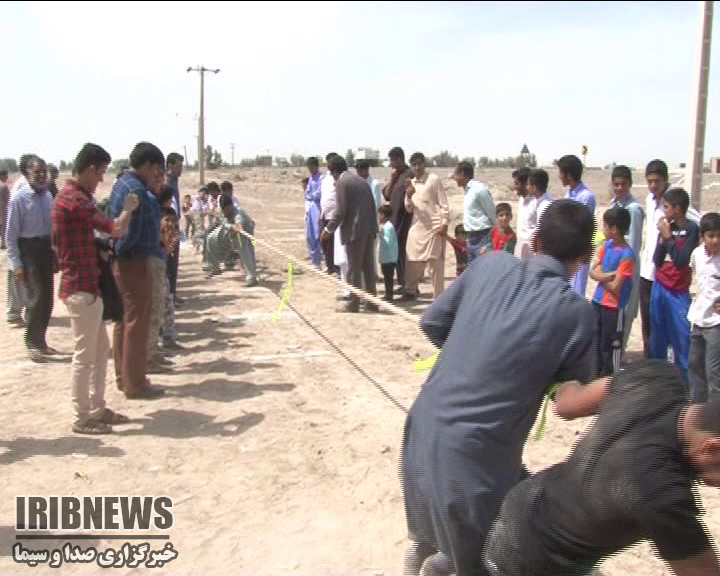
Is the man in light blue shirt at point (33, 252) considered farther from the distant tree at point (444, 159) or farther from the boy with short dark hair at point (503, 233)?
the distant tree at point (444, 159)

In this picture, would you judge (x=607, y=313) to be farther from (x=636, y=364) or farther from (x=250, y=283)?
(x=250, y=283)

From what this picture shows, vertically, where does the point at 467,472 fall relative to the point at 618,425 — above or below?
below

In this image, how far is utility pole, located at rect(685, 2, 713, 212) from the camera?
7684mm

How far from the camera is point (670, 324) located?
5.03 meters

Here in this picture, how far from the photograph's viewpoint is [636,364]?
1.71m

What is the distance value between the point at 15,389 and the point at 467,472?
4611 millimetres

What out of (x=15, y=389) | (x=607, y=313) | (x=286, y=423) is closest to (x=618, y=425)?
(x=286, y=423)

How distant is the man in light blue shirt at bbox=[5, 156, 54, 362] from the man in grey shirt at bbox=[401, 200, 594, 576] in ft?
16.7

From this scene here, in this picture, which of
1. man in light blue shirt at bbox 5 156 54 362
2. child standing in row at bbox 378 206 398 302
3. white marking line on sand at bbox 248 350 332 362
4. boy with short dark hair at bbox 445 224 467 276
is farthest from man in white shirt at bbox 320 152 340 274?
man in light blue shirt at bbox 5 156 54 362

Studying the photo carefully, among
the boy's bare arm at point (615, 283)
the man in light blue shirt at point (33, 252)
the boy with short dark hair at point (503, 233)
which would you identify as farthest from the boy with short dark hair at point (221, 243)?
the boy's bare arm at point (615, 283)

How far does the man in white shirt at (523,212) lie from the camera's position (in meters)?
6.37

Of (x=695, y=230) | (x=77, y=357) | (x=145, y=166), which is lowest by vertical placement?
(x=77, y=357)

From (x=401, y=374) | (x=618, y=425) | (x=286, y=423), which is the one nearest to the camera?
(x=618, y=425)

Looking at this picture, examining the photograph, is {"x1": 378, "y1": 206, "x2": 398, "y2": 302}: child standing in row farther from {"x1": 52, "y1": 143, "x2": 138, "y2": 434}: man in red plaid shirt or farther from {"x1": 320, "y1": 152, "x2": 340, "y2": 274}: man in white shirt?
{"x1": 52, "y1": 143, "x2": 138, "y2": 434}: man in red plaid shirt
